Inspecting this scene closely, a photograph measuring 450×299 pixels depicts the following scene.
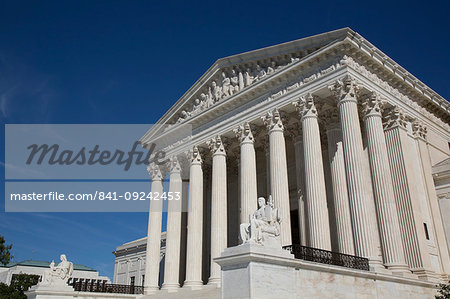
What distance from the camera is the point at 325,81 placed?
991 inches

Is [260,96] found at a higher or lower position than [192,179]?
higher

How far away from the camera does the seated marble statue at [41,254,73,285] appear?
29.7 meters

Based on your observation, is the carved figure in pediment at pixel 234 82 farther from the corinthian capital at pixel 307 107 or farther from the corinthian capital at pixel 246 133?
the corinthian capital at pixel 307 107

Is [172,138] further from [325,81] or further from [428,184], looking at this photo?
[428,184]

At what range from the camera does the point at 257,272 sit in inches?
594

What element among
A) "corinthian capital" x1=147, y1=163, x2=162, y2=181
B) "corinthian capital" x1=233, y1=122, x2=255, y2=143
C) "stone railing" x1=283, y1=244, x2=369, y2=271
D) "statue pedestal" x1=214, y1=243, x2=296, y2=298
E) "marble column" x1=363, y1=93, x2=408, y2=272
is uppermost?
"corinthian capital" x1=147, y1=163, x2=162, y2=181

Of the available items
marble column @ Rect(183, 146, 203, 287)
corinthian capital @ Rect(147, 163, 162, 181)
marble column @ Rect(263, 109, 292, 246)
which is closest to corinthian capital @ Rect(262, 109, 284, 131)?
marble column @ Rect(263, 109, 292, 246)

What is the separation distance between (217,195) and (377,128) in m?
12.6

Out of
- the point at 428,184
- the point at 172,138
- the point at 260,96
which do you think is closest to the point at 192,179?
the point at 172,138

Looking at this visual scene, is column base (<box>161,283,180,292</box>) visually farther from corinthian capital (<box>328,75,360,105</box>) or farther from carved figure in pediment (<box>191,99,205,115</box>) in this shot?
corinthian capital (<box>328,75,360,105</box>)

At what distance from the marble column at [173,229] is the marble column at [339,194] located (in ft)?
47.0

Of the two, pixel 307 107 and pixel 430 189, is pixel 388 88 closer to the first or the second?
pixel 307 107

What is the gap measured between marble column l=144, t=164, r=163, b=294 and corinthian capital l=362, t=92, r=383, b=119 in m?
20.7

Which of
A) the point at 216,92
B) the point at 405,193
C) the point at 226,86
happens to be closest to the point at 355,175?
the point at 405,193
